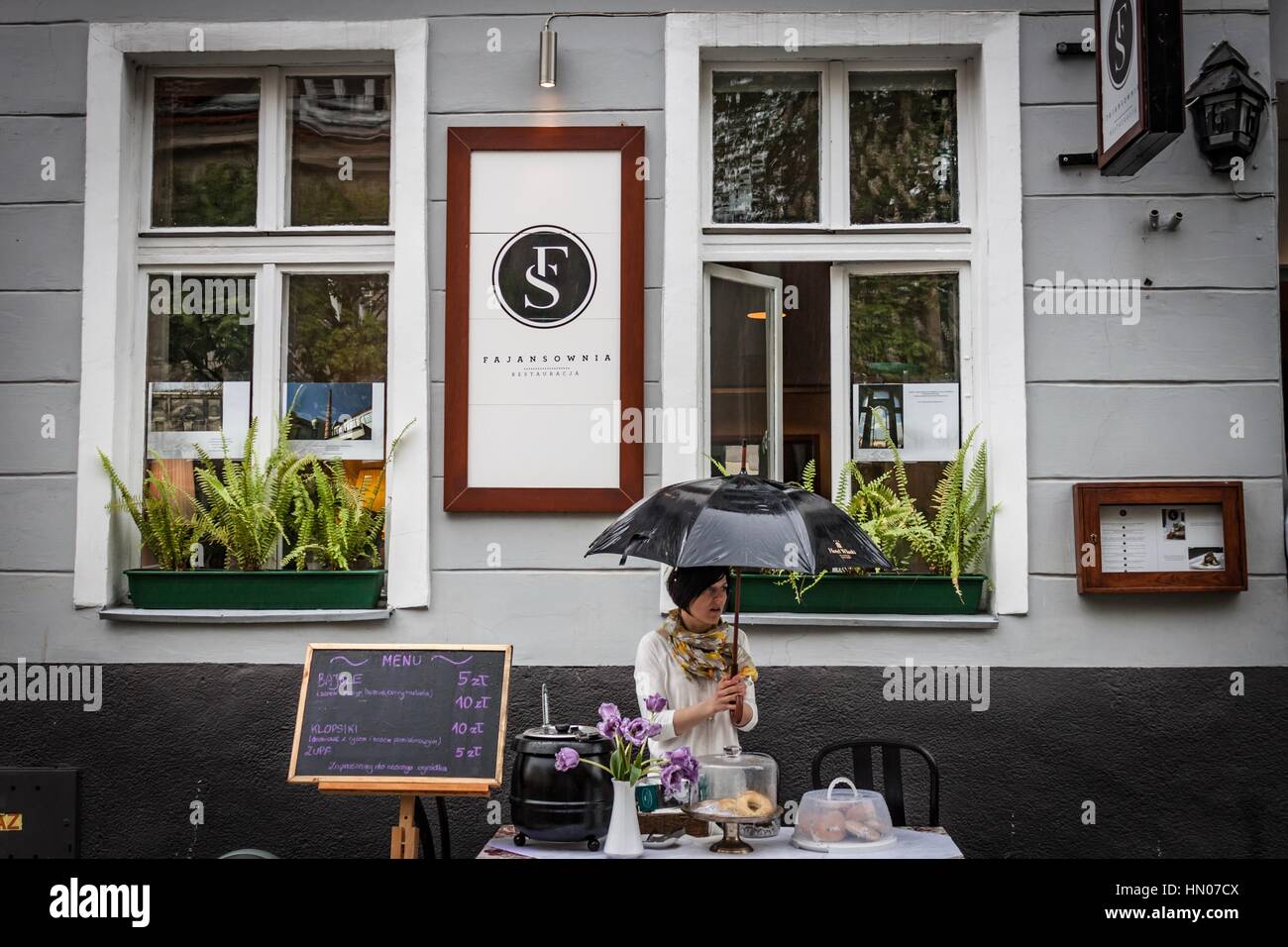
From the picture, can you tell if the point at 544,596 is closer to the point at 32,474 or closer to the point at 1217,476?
the point at 32,474

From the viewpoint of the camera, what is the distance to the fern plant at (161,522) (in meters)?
6.02

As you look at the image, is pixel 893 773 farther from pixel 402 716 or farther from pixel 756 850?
pixel 402 716

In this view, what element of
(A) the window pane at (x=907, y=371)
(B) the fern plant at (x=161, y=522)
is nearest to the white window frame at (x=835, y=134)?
(A) the window pane at (x=907, y=371)

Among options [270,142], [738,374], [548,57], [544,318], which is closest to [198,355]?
[270,142]

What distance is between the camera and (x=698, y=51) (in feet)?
19.9

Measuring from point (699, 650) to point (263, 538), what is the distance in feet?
8.54

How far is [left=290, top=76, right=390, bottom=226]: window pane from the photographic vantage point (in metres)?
6.36

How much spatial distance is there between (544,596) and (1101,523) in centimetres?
280

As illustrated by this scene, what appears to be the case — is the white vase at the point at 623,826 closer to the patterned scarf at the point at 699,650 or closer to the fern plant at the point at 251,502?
the patterned scarf at the point at 699,650

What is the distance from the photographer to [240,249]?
20.7 ft

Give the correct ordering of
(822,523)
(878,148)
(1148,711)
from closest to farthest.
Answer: (822,523) → (1148,711) → (878,148)

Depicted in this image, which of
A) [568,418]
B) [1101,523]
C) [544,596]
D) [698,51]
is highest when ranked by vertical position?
[698,51]

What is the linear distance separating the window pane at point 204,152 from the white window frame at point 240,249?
7 cm

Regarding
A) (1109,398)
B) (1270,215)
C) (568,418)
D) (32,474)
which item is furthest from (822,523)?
(32,474)
